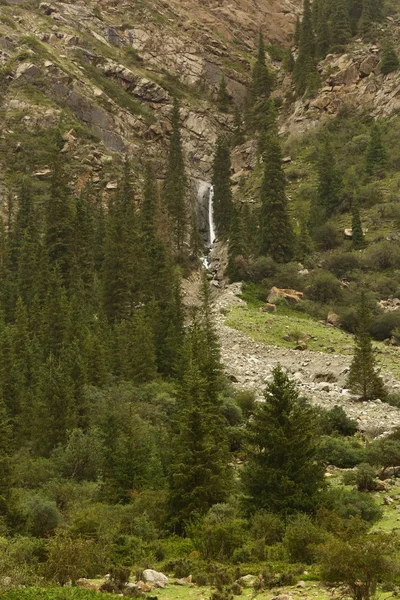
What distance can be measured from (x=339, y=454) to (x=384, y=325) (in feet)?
94.2

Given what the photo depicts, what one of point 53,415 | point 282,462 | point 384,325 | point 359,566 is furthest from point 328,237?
point 359,566

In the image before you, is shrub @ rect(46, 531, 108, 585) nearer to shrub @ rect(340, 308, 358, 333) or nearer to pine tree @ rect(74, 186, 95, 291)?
shrub @ rect(340, 308, 358, 333)

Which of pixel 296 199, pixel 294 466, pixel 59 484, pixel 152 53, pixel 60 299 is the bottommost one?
pixel 59 484

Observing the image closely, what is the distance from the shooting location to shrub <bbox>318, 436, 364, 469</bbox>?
1236 inches

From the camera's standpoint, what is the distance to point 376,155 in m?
85.6

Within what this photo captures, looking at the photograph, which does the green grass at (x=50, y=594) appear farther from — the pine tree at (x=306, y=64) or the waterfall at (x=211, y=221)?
the pine tree at (x=306, y=64)

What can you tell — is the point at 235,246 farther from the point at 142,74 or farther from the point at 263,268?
the point at 142,74

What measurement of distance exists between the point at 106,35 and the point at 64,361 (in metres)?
92.2

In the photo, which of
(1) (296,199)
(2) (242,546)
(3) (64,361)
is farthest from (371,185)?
(2) (242,546)

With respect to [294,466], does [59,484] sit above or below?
below

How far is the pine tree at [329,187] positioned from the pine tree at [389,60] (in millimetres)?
26115

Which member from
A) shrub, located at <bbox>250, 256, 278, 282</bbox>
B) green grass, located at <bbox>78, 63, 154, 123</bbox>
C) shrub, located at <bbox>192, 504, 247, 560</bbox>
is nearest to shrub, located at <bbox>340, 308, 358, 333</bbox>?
shrub, located at <bbox>250, 256, 278, 282</bbox>

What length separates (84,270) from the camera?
223 ft

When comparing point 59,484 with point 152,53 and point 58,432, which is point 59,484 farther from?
point 152,53
